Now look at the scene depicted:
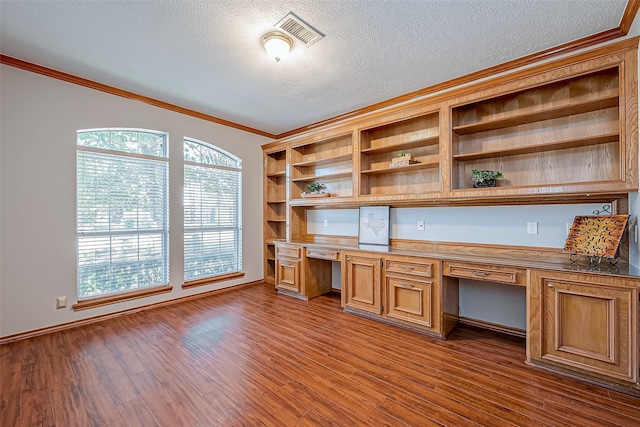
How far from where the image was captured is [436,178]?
3.34 metres

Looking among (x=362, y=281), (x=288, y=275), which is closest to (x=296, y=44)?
(x=362, y=281)

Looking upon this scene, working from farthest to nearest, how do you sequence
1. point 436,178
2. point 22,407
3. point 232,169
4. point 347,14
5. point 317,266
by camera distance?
point 232,169, point 317,266, point 436,178, point 347,14, point 22,407

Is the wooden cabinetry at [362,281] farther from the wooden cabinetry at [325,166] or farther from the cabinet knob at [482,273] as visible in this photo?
the wooden cabinetry at [325,166]

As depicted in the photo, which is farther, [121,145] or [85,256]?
[121,145]

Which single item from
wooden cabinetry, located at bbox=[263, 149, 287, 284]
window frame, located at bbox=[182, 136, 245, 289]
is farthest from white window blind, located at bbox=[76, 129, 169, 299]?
wooden cabinetry, located at bbox=[263, 149, 287, 284]

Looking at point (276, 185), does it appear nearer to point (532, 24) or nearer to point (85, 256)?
point (85, 256)

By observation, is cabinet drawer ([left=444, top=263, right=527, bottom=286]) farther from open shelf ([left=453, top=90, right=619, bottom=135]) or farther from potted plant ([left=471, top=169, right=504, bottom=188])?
open shelf ([left=453, top=90, right=619, bottom=135])

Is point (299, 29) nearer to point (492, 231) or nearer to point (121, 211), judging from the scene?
point (492, 231)

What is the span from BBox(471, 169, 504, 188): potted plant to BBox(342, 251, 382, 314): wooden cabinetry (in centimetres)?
128

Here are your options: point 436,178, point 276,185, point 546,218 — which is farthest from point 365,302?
point 276,185

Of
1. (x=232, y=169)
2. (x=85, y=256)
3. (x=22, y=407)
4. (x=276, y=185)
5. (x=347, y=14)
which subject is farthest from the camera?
(x=276, y=185)

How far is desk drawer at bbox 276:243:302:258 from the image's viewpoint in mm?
4098

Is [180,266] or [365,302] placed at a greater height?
[180,266]

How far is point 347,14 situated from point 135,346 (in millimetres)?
3385
